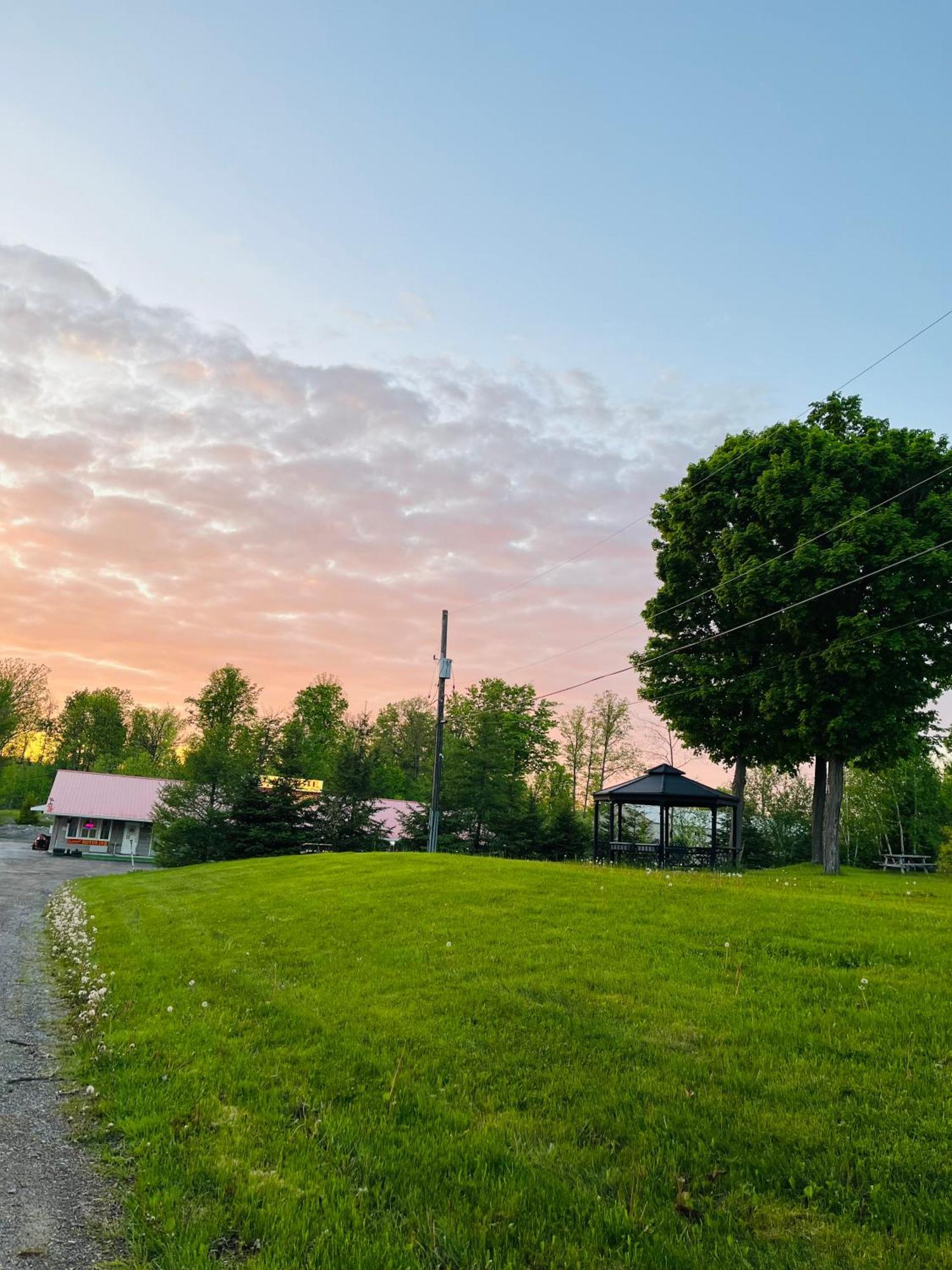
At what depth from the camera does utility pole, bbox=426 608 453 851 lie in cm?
2986

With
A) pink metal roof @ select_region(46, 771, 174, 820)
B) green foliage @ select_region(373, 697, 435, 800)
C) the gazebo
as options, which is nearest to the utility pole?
the gazebo

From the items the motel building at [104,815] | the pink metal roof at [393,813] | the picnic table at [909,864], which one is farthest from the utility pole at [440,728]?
the motel building at [104,815]

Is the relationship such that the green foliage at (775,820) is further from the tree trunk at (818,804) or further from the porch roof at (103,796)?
the porch roof at (103,796)

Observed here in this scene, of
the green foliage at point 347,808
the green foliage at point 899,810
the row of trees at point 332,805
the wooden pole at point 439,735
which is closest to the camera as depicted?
the wooden pole at point 439,735

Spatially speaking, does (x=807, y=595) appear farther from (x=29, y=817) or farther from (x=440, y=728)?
(x=29, y=817)

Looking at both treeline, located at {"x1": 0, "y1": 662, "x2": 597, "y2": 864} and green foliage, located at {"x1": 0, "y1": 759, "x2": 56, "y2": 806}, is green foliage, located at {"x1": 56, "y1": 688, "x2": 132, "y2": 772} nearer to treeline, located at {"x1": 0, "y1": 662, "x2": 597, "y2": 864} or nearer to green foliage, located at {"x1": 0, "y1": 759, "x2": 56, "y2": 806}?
green foliage, located at {"x1": 0, "y1": 759, "x2": 56, "y2": 806}

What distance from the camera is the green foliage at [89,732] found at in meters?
104

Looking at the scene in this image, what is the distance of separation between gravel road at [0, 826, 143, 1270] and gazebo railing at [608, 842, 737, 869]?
22434 millimetres

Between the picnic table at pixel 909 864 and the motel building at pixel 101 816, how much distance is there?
54030 mm

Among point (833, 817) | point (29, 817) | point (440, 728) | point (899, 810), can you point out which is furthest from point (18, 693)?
point (899, 810)

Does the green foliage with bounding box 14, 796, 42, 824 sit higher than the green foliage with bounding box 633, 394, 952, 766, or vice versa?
the green foliage with bounding box 633, 394, 952, 766

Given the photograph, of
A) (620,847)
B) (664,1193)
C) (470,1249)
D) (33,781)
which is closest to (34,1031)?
(470,1249)

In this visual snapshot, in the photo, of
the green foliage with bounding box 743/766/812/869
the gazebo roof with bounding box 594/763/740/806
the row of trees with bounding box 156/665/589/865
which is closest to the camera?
the gazebo roof with bounding box 594/763/740/806

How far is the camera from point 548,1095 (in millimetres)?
Answer: 5477
